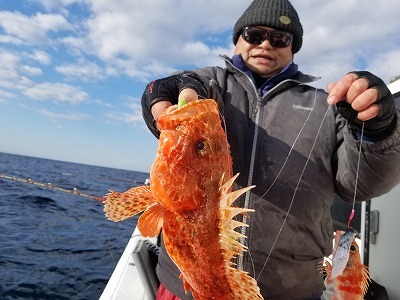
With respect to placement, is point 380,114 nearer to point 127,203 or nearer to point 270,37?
point 270,37

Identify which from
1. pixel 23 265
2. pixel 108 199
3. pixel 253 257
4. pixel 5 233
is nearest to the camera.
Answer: pixel 108 199

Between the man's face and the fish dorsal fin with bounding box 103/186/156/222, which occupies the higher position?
the man's face

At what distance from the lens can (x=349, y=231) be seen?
11.1 ft

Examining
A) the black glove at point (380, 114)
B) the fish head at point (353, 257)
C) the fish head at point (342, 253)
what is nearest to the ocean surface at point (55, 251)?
the fish head at point (353, 257)

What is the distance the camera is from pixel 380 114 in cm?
255

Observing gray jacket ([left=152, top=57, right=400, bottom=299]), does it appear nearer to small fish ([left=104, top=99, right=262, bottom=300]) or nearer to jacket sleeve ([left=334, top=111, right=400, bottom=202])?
jacket sleeve ([left=334, top=111, right=400, bottom=202])

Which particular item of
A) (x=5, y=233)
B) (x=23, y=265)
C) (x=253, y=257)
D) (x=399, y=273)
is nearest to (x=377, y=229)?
(x=399, y=273)

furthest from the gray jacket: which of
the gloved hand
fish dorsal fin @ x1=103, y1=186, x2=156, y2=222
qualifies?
fish dorsal fin @ x1=103, y1=186, x2=156, y2=222

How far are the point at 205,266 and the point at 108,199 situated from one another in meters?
0.85

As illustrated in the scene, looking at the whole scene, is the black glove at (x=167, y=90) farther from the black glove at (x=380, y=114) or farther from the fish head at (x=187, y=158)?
the black glove at (x=380, y=114)

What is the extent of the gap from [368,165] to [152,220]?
6.58ft

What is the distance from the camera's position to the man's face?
Answer: 372cm

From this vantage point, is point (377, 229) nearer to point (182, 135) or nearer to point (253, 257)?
point (253, 257)

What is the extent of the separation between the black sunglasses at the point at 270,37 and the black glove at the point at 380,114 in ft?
4.63
